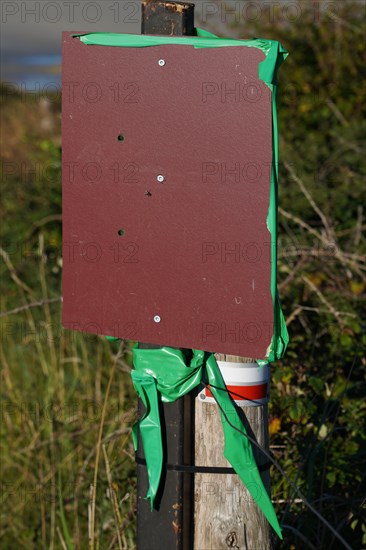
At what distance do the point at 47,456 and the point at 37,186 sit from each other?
3405mm

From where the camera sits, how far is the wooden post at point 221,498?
204cm

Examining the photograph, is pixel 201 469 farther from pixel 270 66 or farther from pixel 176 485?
pixel 270 66

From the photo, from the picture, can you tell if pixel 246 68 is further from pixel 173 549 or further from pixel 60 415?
pixel 60 415

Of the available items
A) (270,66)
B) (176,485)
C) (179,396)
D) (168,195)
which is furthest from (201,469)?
(270,66)

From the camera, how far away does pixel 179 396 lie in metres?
2.06

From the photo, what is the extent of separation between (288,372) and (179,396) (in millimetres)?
1077

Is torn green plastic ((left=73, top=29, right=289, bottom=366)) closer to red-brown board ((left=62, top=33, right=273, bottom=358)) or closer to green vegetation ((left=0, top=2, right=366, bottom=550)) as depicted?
red-brown board ((left=62, top=33, right=273, bottom=358))

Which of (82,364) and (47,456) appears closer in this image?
(47,456)

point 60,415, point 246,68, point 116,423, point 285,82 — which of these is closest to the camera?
point 246,68

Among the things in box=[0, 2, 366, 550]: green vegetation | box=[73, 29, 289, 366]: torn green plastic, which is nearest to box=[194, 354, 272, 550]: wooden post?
box=[73, 29, 289, 366]: torn green plastic

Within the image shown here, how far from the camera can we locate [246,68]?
1.79m

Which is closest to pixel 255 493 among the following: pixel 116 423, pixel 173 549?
pixel 173 549

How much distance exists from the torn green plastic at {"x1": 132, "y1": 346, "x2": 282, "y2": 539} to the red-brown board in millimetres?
79

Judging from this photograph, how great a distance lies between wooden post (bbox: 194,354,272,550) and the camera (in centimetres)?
204
